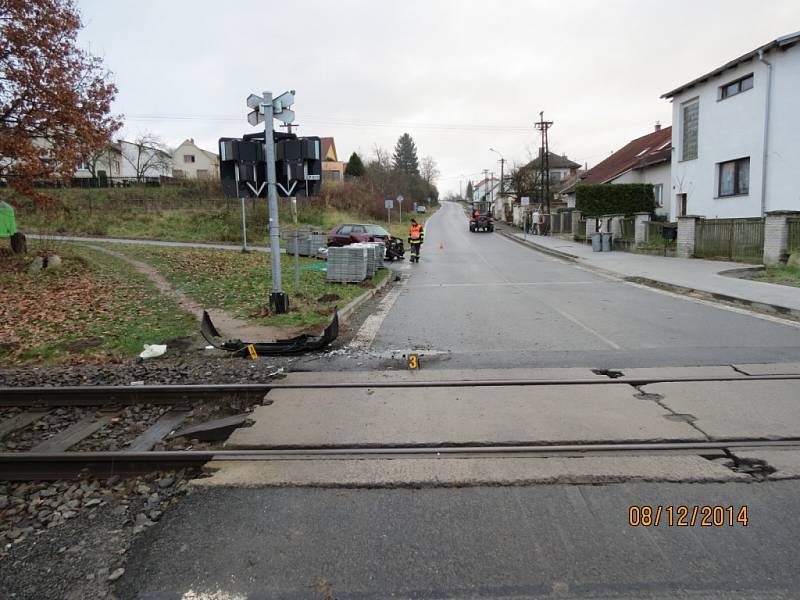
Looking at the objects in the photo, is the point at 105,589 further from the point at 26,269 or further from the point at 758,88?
the point at 758,88

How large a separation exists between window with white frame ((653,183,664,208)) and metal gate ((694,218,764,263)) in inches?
537

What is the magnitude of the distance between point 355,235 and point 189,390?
64.0ft

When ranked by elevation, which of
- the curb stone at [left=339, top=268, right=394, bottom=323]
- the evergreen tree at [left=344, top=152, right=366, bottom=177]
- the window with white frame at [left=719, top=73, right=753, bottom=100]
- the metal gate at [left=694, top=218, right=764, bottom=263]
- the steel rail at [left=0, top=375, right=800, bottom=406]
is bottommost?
the steel rail at [left=0, top=375, right=800, bottom=406]

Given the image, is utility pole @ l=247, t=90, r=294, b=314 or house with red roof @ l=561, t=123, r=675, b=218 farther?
house with red roof @ l=561, t=123, r=675, b=218

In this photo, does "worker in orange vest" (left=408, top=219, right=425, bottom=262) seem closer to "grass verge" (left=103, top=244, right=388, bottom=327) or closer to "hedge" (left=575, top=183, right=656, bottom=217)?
"grass verge" (left=103, top=244, right=388, bottom=327)

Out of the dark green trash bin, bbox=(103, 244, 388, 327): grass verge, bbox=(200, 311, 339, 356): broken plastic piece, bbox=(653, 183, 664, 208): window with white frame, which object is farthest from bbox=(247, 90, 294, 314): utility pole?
bbox=(653, 183, 664, 208): window with white frame

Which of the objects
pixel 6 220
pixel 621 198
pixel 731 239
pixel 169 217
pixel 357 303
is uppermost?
pixel 621 198

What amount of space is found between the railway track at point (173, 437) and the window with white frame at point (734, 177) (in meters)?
21.5

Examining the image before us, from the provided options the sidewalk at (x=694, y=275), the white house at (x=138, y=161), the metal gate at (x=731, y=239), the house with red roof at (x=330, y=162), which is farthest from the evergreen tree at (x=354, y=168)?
the metal gate at (x=731, y=239)

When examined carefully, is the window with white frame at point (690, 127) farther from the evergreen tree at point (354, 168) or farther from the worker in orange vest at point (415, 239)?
the evergreen tree at point (354, 168)

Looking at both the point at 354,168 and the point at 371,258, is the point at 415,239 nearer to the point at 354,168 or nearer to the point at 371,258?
the point at 371,258

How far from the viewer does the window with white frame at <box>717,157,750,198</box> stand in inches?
940

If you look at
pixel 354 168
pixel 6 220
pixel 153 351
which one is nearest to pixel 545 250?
pixel 6 220

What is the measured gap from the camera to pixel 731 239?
20.9 meters
